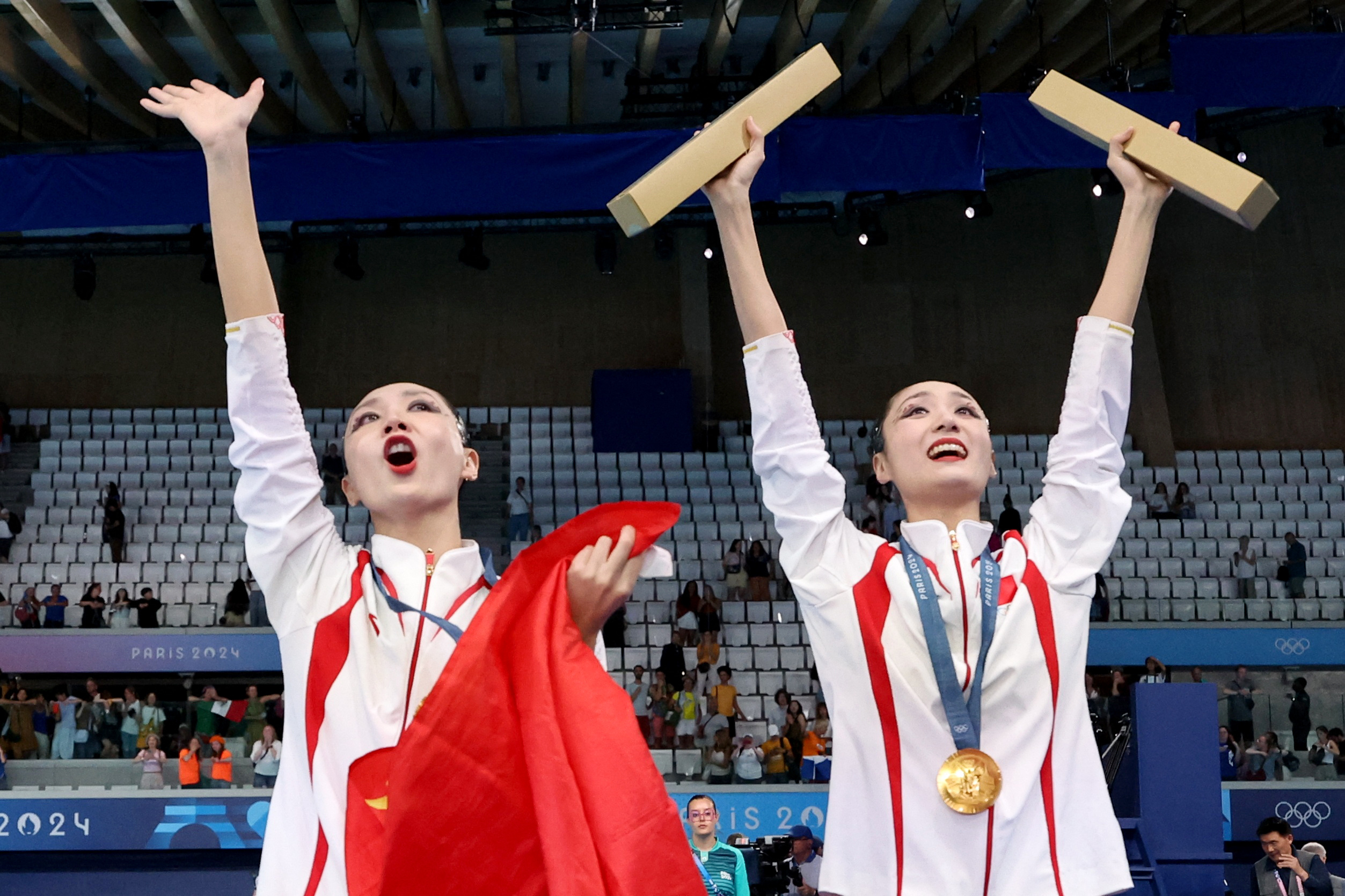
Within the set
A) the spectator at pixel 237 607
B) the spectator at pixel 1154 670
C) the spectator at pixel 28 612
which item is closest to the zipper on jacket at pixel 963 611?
the spectator at pixel 1154 670

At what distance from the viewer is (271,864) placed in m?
2.53

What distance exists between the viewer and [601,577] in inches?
98.9

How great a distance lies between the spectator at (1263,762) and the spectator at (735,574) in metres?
6.82

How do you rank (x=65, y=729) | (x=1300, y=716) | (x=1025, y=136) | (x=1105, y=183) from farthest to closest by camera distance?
1. (x=1105, y=183)
2. (x=1025, y=136)
3. (x=65, y=729)
4. (x=1300, y=716)

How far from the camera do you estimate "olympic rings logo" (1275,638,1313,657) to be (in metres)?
16.2

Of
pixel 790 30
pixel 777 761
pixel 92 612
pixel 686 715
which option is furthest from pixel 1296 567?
pixel 92 612

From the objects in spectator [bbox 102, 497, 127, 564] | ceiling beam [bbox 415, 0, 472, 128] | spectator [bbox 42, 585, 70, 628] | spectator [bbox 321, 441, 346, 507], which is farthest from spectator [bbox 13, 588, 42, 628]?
ceiling beam [bbox 415, 0, 472, 128]

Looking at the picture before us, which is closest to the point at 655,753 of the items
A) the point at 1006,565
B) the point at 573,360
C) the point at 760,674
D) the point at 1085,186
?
the point at 760,674

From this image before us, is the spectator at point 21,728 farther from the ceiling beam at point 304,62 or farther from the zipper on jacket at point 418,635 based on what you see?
the zipper on jacket at point 418,635

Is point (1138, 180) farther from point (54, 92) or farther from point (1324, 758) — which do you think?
point (54, 92)

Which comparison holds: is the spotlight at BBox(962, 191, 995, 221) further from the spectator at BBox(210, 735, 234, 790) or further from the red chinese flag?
the red chinese flag

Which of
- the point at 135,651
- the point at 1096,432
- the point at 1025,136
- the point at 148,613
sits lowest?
the point at 135,651

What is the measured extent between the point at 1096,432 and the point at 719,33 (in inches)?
527

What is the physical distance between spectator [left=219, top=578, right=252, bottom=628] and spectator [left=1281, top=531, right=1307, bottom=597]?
41.7 feet
